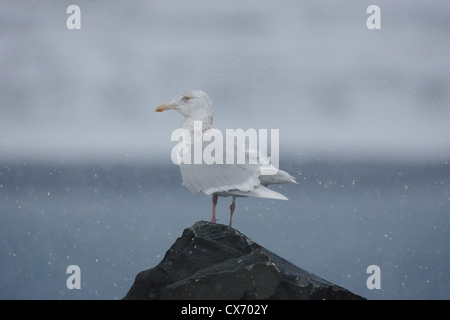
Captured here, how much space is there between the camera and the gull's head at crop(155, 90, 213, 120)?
671 cm

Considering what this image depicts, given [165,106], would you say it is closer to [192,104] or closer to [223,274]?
[192,104]

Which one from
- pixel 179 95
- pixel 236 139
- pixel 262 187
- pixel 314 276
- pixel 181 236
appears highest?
pixel 179 95

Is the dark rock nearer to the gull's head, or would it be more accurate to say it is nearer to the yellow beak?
the gull's head

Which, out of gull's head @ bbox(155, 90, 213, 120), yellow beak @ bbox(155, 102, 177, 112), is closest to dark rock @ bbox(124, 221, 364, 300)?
gull's head @ bbox(155, 90, 213, 120)

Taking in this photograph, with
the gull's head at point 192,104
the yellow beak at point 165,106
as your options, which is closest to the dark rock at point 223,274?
the gull's head at point 192,104

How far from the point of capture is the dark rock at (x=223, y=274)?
5.59 metres

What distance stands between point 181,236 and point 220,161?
1024 mm

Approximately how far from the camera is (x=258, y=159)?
633 centimetres

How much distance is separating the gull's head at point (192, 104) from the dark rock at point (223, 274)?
1414 millimetres

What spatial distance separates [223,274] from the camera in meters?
5.65

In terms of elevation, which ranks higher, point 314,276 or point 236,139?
point 236,139

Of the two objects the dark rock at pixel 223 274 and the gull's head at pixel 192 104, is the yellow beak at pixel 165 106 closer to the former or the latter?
the gull's head at pixel 192 104
